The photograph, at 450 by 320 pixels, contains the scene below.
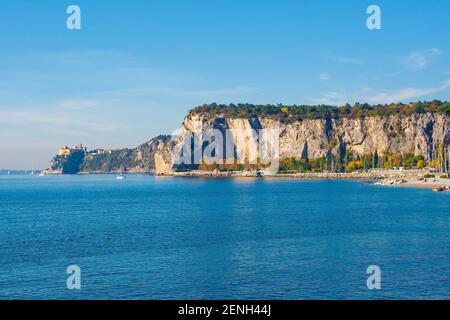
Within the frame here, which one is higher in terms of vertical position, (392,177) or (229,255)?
(392,177)

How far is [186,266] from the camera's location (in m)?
30.4

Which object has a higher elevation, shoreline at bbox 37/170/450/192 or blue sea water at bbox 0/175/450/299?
shoreline at bbox 37/170/450/192

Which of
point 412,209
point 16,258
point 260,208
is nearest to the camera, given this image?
point 16,258

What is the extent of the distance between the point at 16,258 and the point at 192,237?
13.1 m

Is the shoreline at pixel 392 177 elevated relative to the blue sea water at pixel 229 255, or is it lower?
elevated

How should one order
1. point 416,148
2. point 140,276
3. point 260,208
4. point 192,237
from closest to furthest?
point 140,276 → point 192,237 → point 260,208 → point 416,148

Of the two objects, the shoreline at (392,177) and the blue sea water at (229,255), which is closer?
the blue sea water at (229,255)

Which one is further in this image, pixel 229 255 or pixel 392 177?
pixel 392 177

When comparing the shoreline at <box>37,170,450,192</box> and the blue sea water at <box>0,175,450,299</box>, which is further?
the shoreline at <box>37,170,450,192</box>

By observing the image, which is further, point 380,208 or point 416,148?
point 416,148
